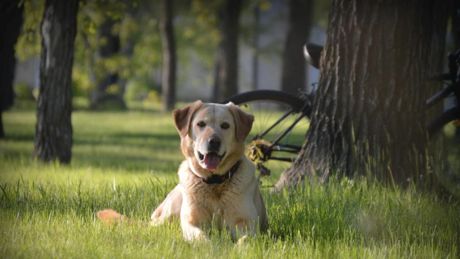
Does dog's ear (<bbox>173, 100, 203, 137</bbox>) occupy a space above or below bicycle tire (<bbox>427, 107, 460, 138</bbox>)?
above

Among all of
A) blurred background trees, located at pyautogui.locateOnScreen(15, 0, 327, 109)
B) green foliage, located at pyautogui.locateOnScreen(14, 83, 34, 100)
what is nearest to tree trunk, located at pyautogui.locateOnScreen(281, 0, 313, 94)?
blurred background trees, located at pyautogui.locateOnScreen(15, 0, 327, 109)

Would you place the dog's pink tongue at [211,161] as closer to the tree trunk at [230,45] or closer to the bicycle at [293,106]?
the bicycle at [293,106]

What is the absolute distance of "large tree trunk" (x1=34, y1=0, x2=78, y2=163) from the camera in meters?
9.70

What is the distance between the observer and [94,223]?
5270 mm

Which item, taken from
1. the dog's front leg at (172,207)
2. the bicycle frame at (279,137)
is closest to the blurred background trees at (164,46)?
the bicycle frame at (279,137)

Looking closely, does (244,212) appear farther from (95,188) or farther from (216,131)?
(95,188)

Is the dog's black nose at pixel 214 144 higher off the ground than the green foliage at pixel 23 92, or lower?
higher

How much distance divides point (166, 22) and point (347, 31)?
75.3 ft

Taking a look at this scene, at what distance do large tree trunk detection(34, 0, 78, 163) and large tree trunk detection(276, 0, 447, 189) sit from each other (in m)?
4.27

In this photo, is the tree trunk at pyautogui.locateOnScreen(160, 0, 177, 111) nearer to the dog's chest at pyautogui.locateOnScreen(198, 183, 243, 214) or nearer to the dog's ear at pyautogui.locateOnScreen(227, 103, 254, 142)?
the dog's ear at pyautogui.locateOnScreen(227, 103, 254, 142)

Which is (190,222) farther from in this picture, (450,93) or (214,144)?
(450,93)

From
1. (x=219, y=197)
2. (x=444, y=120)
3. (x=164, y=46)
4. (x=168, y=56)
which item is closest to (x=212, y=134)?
(x=219, y=197)

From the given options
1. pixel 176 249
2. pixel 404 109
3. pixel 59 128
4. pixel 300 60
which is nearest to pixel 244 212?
pixel 176 249

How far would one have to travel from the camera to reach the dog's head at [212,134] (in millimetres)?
4969
